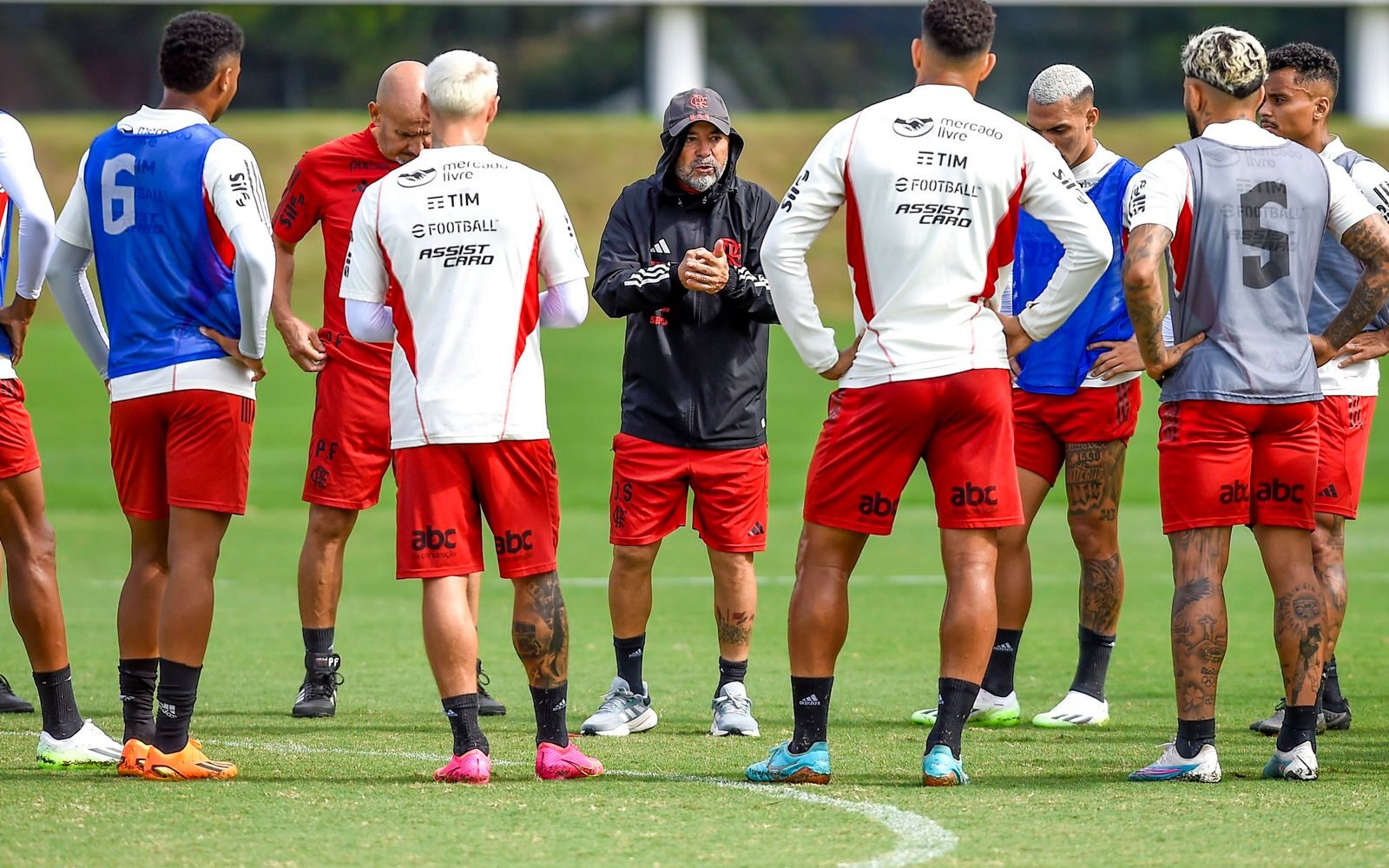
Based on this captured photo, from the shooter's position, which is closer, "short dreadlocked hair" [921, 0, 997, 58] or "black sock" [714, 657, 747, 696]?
"short dreadlocked hair" [921, 0, 997, 58]

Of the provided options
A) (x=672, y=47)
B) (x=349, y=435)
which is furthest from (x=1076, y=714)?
(x=672, y=47)

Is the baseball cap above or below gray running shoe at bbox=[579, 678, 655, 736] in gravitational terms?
above

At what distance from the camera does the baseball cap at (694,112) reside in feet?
22.7

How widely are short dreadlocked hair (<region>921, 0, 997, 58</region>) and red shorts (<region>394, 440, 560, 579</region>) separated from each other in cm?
178

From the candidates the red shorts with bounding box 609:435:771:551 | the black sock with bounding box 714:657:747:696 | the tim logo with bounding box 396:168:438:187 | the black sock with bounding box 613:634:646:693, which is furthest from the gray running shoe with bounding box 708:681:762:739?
the tim logo with bounding box 396:168:438:187

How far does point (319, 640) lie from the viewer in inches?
296

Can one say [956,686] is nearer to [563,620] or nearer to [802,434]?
[563,620]

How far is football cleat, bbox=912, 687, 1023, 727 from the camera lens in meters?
7.07

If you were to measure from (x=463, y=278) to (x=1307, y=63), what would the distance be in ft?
11.3

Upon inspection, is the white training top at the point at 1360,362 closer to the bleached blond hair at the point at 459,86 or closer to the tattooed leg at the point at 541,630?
the tattooed leg at the point at 541,630

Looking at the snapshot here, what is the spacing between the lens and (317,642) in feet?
24.6

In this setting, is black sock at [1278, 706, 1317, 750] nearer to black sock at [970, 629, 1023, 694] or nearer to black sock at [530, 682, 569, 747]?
black sock at [970, 629, 1023, 694]

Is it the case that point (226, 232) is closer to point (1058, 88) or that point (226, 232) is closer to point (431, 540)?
point (431, 540)

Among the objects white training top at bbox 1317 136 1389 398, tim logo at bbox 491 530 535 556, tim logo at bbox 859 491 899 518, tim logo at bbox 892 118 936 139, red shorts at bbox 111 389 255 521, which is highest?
tim logo at bbox 892 118 936 139
